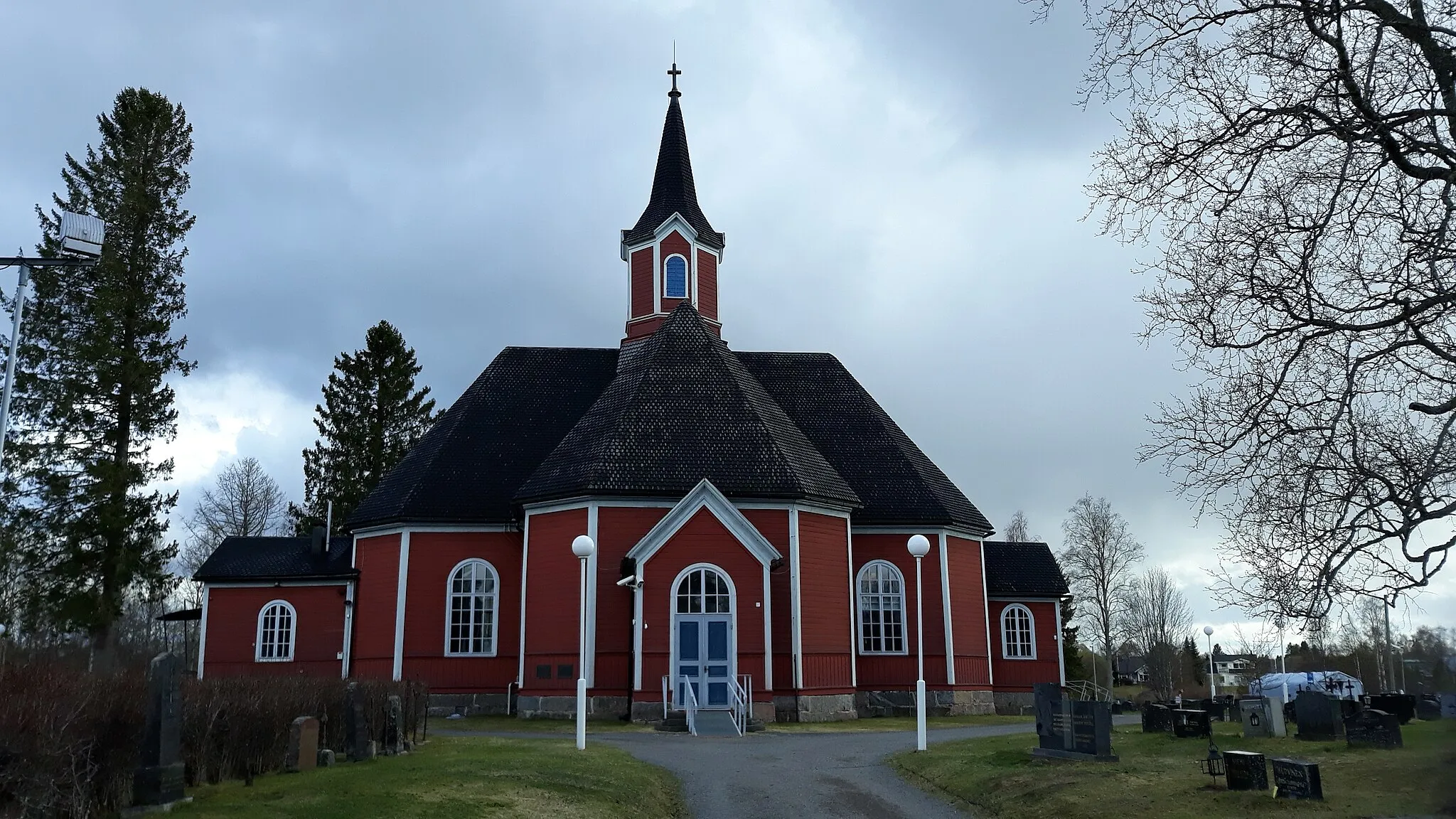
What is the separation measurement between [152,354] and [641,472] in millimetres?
22740

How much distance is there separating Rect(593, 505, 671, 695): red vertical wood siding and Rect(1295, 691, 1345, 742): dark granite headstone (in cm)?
1270

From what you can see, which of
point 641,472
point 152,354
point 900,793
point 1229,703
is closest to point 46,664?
point 900,793

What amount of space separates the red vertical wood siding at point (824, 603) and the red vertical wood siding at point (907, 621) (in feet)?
7.75

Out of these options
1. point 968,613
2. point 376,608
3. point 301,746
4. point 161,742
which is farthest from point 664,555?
point 161,742

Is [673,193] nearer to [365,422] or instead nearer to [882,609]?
[882,609]

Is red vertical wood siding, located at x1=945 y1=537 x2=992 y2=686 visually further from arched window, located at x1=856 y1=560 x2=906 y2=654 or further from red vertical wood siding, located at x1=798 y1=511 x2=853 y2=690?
red vertical wood siding, located at x1=798 y1=511 x2=853 y2=690

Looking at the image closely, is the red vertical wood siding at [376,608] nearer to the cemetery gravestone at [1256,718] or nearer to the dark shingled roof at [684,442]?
the dark shingled roof at [684,442]

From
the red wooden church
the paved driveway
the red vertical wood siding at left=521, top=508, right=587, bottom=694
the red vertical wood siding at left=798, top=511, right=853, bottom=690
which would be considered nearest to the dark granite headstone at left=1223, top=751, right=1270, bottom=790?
the paved driveway

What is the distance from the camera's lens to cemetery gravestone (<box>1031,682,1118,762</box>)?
15.0m

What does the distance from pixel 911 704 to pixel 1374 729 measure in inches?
521

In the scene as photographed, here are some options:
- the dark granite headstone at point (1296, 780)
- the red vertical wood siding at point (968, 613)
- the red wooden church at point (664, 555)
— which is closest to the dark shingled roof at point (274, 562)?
the red wooden church at point (664, 555)

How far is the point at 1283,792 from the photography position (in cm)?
1167

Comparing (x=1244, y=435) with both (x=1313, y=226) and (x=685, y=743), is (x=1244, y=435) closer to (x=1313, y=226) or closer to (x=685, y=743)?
(x=1313, y=226)

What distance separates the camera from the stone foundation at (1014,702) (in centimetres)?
3234
